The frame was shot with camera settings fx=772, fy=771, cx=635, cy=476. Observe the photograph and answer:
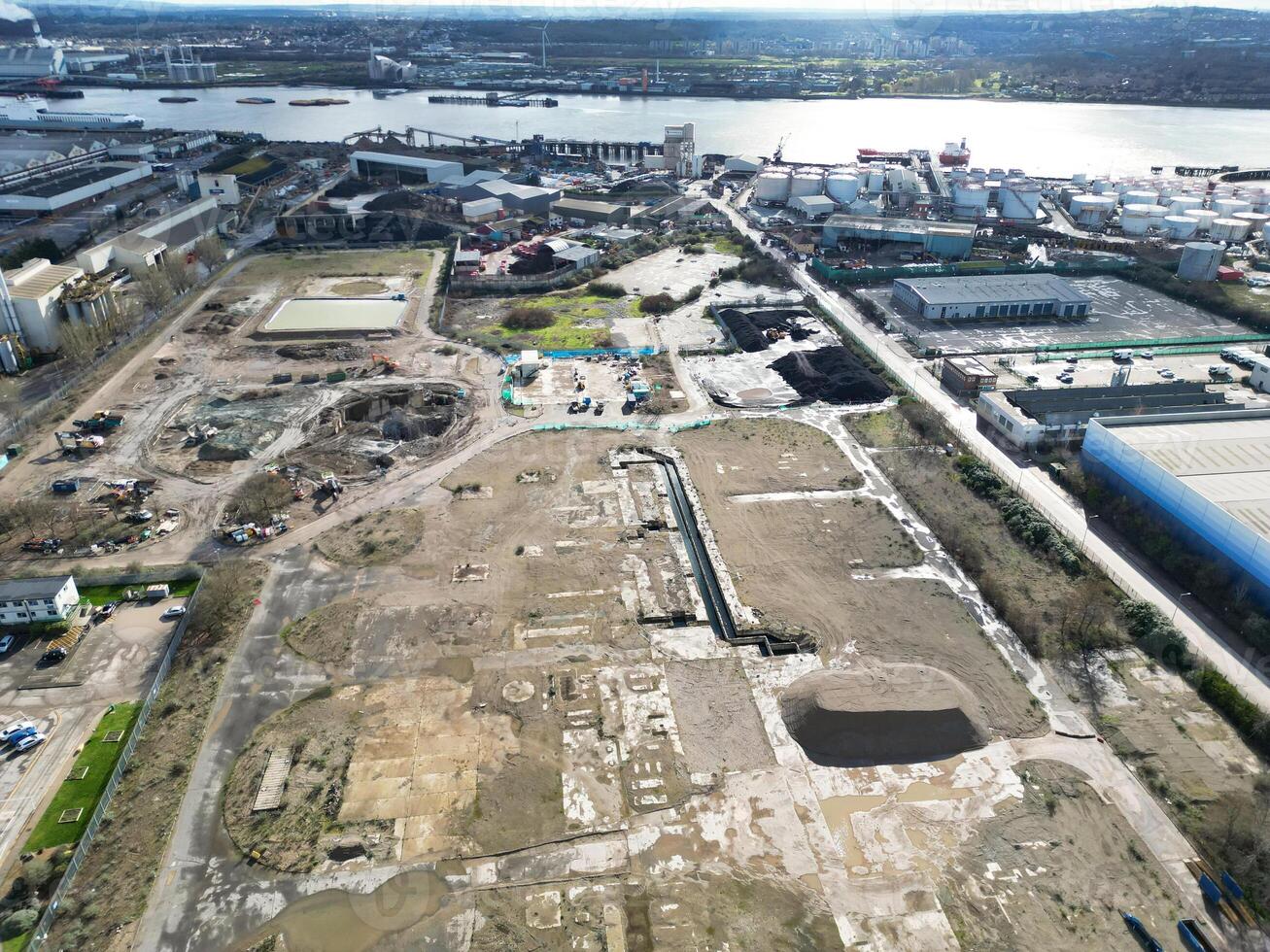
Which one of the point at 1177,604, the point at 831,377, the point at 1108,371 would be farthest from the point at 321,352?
the point at 1108,371

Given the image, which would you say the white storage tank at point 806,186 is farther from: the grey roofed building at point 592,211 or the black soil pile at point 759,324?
the black soil pile at point 759,324

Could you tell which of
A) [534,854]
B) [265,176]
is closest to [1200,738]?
[534,854]

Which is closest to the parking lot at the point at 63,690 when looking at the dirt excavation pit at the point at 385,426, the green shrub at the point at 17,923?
the green shrub at the point at 17,923

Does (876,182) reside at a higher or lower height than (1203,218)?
higher

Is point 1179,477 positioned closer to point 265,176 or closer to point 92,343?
point 92,343

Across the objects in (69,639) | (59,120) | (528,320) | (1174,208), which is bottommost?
(69,639)

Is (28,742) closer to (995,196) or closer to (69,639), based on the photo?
(69,639)
